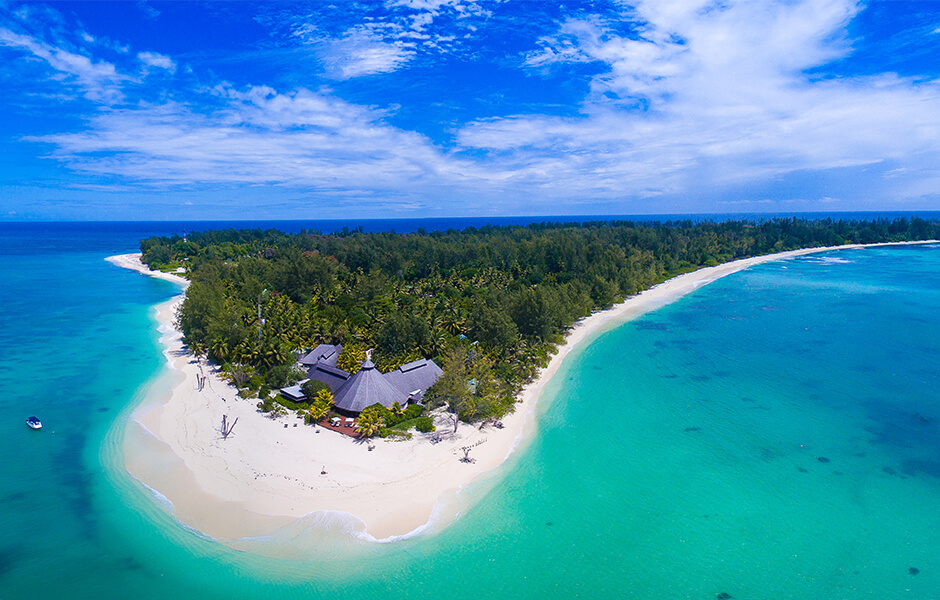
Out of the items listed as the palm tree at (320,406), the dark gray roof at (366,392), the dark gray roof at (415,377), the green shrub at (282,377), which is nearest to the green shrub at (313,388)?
the palm tree at (320,406)

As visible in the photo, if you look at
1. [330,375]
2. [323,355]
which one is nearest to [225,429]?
[330,375]

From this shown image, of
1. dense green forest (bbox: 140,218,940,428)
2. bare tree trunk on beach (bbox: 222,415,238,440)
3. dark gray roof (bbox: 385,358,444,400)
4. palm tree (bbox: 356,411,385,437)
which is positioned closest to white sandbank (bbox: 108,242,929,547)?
bare tree trunk on beach (bbox: 222,415,238,440)

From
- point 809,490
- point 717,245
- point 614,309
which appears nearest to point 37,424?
point 809,490

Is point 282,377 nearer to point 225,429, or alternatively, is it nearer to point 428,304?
point 225,429

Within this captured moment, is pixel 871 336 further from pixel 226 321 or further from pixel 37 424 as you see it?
pixel 37 424

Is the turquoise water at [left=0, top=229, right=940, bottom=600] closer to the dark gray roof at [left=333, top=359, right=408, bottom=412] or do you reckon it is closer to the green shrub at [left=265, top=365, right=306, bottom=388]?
the dark gray roof at [left=333, top=359, right=408, bottom=412]

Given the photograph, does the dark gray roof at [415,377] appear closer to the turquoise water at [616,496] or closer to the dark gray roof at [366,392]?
the dark gray roof at [366,392]
